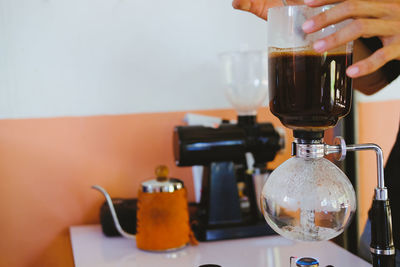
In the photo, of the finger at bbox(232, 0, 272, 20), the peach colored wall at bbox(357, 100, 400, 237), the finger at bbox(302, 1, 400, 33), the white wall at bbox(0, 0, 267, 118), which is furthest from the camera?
the peach colored wall at bbox(357, 100, 400, 237)

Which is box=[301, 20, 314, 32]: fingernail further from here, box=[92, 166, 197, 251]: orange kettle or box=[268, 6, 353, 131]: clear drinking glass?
box=[92, 166, 197, 251]: orange kettle

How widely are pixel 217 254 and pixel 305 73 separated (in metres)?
0.72

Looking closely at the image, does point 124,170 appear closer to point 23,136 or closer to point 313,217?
point 23,136

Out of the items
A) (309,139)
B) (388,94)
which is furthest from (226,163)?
(388,94)

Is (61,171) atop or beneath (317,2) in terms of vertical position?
beneath

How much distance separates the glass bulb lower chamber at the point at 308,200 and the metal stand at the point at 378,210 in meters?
0.02

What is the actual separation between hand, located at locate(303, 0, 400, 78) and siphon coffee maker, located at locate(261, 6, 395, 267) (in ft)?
0.10

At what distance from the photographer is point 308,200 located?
0.87 m

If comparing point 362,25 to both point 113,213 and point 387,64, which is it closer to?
point 387,64

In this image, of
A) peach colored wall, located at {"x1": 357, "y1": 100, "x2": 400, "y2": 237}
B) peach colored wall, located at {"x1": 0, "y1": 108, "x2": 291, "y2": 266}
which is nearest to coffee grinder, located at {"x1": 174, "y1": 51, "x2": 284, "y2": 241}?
peach colored wall, located at {"x1": 0, "y1": 108, "x2": 291, "y2": 266}

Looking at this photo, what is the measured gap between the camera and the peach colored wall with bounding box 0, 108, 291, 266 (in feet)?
5.65

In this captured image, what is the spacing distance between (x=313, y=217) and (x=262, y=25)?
4.15ft

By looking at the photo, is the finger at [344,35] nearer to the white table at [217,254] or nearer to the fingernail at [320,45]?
the fingernail at [320,45]

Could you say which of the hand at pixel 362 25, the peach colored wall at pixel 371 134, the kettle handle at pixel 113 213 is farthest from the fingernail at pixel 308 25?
the peach colored wall at pixel 371 134
